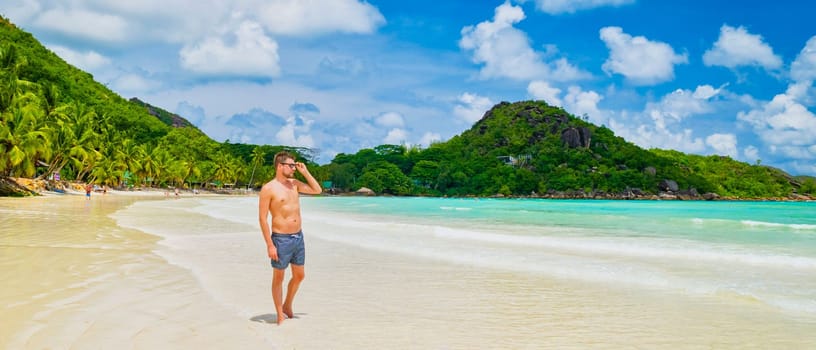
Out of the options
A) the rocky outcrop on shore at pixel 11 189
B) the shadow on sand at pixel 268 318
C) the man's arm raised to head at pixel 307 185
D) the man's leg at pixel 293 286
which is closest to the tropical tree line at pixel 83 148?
the rocky outcrop on shore at pixel 11 189

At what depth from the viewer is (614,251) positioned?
12.0m

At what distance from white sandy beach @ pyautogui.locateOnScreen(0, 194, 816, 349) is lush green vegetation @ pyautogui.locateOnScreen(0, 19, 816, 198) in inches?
2133

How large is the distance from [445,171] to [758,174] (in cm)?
7875

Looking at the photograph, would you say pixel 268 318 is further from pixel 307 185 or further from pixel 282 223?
pixel 307 185

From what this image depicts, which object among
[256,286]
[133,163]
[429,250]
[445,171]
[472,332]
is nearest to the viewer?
[472,332]

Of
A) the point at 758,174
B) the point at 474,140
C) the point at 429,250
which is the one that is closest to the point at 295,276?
the point at 429,250

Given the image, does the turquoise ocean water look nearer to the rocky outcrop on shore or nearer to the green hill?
the rocky outcrop on shore

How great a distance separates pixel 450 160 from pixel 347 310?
136 meters

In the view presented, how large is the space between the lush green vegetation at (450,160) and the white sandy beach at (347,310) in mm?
54175

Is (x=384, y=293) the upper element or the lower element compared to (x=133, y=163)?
lower

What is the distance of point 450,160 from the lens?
14138 cm

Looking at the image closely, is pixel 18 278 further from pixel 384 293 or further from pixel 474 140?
pixel 474 140

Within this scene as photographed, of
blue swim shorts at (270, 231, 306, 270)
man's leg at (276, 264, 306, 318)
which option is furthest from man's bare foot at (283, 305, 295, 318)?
blue swim shorts at (270, 231, 306, 270)

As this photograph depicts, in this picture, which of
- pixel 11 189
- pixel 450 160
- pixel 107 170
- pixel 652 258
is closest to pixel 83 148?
pixel 107 170
